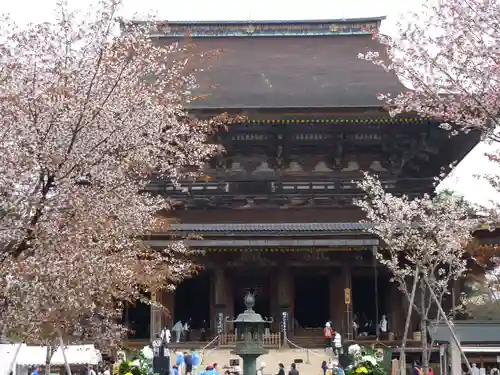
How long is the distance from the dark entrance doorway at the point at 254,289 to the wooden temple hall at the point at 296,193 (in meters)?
0.05

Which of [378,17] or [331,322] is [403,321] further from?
[378,17]

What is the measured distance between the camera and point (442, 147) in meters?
27.5

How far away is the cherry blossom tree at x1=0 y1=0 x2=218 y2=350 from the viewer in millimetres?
9234

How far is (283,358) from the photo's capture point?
22.2m

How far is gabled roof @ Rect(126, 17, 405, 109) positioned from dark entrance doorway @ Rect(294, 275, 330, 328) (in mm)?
7729

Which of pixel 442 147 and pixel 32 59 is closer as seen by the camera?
pixel 32 59

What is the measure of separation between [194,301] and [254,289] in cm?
363

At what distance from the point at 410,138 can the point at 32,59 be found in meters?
18.9

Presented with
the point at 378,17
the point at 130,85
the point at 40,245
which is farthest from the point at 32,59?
the point at 378,17

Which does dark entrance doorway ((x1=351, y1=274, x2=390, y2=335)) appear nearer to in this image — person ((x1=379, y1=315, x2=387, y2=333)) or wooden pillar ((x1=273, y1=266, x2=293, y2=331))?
person ((x1=379, y1=315, x2=387, y2=333))

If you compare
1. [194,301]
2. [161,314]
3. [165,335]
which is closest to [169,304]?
[161,314]

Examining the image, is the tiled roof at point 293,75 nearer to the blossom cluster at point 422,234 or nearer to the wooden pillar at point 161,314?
the blossom cluster at point 422,234

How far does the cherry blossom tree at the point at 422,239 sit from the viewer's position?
2100 centimetres

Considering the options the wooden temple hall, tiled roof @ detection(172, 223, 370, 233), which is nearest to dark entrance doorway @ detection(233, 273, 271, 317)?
the wooden temple hall
